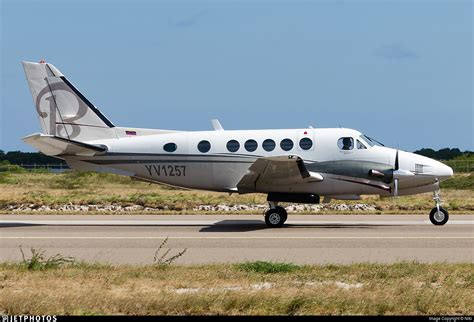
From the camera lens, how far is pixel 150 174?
2259 cm

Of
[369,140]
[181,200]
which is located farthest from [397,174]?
[181,200]

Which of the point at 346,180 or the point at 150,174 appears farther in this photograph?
the point at 150,174

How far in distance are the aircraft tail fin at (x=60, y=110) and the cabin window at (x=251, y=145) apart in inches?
182

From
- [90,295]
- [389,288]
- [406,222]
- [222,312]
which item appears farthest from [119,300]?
[406,222]

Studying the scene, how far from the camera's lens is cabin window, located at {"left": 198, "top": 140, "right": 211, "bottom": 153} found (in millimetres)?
22172

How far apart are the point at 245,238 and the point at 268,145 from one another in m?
4.69

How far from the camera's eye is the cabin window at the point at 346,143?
69.6ft

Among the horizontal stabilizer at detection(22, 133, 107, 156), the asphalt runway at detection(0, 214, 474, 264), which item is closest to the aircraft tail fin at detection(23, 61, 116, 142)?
the horizontal stabilizer at detection(22, 133, 107, 156)

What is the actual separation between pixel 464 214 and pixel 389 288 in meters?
16.9

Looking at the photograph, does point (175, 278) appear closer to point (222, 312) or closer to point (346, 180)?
point (222, 312)

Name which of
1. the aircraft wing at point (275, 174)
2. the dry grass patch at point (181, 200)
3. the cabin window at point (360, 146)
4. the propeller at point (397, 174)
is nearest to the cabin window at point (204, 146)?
the aircraft wing at point (275, 174)

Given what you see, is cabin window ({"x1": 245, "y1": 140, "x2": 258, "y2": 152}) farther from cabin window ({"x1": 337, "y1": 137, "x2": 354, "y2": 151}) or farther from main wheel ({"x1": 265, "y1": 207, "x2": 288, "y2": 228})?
cabin window ({"x1": 337, "y1": 137, "x2": 354, "y2": 151})

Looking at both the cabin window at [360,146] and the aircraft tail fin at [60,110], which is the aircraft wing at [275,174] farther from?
the aircraft tail fin at [60,110]

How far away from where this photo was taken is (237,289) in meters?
10.1
